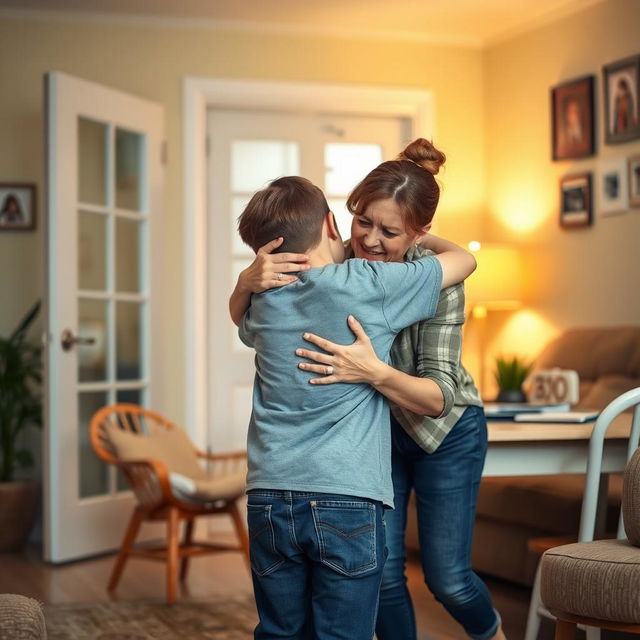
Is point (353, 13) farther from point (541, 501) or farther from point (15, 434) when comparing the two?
point (541, 501)

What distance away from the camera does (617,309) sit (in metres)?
4.87

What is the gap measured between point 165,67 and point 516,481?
2806 millimetres

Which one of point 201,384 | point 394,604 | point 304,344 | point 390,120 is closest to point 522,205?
point 390,120

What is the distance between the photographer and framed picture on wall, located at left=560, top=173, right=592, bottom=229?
507 centimetres

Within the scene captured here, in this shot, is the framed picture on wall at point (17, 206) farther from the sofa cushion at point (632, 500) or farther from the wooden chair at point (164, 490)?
the sofa cushion at point (632, 500)

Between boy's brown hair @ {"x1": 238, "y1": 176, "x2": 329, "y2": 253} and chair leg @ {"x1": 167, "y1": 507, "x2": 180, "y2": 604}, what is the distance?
7.80ft

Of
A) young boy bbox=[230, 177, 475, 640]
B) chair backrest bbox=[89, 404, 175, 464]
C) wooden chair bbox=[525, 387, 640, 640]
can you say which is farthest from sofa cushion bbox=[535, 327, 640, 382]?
young boy bbox=[230, 177, 475, 640]

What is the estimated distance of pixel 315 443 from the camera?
1.65 m

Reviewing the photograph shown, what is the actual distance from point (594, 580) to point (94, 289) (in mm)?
3378

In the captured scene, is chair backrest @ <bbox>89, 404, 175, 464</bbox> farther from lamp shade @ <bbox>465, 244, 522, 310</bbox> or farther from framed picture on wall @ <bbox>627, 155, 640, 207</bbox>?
framed picture on wall @ <bbox>627, 155, 640, 207</bbox>

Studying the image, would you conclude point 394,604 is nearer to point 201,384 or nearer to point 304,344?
point 304,344

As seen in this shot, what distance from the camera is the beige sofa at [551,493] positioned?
11.9 feet

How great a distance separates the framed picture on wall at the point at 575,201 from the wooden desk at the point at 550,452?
8.90ft

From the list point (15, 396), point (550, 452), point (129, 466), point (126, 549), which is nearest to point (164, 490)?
point (129, 466)
